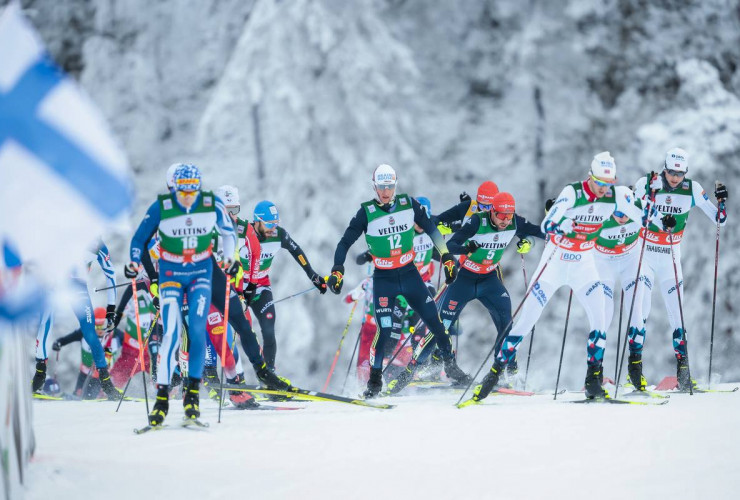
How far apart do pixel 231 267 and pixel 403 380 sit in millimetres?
3705

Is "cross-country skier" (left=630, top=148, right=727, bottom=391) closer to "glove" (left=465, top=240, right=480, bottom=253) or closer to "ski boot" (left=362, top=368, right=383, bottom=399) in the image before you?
"glove" (left=465, top=240, right=480, bottom=253)

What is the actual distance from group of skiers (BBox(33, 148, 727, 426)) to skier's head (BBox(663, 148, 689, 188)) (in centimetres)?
2

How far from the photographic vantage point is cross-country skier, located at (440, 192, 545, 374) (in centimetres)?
1038

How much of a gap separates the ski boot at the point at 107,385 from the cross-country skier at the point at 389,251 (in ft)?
10.7

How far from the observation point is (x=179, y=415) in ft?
27.2

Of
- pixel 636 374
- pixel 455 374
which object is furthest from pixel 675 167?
pixel 455 374

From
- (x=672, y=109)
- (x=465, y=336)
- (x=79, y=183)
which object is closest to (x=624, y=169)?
(x=672, y=109)

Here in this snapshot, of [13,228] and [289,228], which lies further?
[289,228]

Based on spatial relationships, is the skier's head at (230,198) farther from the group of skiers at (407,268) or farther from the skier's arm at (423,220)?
the skier's arm at (423,220)

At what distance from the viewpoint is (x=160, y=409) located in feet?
23.8

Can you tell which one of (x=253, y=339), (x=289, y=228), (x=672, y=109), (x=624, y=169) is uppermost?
(x=672, y=109)

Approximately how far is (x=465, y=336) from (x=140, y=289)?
34.2 ft

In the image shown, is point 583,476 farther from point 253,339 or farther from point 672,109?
point 672,109

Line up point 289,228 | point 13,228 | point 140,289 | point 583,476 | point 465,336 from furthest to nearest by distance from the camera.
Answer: point 465,336, point 289,228, point 140,289, point 583,476, point 13,228
